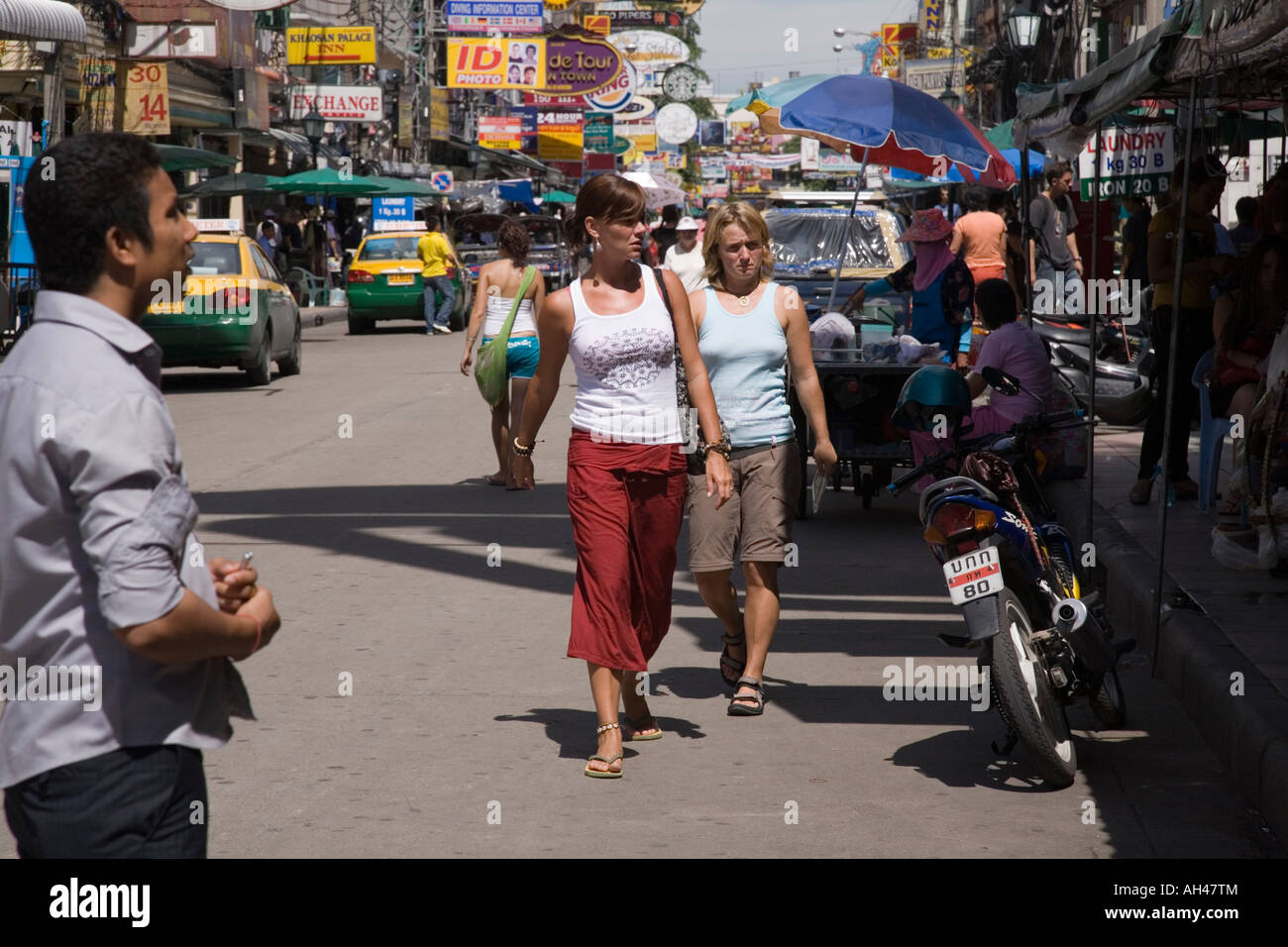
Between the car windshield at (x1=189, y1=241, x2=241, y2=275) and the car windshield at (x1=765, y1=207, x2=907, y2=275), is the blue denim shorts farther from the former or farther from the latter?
the car windshield at (x1=189, y1=241, x2=241, y2=275)

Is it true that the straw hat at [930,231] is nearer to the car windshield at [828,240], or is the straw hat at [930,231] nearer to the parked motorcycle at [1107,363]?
the parked motorcycle at [1107,363]

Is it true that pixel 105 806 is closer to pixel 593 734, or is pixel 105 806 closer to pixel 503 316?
pixel 593 734

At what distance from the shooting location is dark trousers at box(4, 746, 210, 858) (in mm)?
2543

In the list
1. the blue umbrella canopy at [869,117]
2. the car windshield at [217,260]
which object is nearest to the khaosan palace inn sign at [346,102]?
the car windshield at [217,260]

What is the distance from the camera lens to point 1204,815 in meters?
5.11

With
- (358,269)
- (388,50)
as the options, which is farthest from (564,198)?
(358,269)

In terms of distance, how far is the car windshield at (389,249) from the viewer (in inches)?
1085

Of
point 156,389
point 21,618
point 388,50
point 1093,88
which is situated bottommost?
point 21,618

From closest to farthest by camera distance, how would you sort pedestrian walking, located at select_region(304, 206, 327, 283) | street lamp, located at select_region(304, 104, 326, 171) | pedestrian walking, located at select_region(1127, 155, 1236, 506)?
pedestrian walking, located at select_region(1127, 155, 1236, 506) < pedestrian walking, located at select_region(304, 206, 327, 283) < street lamp, located at select_region(304, 104, 326, 171)

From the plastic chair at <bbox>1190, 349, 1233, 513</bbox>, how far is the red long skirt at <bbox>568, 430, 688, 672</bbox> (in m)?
4.88

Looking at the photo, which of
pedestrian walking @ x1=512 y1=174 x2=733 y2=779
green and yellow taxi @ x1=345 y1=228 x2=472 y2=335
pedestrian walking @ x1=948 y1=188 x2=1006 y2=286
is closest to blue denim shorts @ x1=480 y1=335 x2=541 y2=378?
pedestrian walking @ x1=948 y1=188 x2=1006 y2=286

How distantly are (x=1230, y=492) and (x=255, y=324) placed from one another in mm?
12562

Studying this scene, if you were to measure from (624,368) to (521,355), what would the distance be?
5962 mm

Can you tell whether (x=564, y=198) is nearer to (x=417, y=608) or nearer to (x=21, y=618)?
(x=417, y=608)
